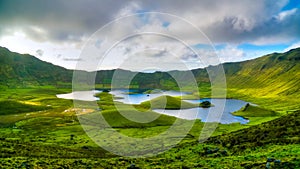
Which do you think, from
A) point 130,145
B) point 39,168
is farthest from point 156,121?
point 39,168

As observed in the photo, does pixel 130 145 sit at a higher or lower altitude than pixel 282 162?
lower

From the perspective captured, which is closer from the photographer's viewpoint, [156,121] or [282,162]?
[282,162]

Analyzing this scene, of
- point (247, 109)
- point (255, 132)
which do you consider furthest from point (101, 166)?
point (247, 109)

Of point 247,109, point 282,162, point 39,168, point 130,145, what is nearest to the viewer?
point 282,162

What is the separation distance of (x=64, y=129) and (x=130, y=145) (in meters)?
46.9

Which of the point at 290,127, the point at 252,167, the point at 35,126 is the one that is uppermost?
the point at 290,127

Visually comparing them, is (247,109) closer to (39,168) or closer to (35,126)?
(35,126)

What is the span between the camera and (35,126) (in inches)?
4779

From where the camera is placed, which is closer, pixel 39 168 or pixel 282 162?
pixel 282 162

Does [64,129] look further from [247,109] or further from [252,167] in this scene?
[247,109]

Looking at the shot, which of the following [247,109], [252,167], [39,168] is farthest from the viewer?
[247,109]

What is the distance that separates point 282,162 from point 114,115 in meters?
115

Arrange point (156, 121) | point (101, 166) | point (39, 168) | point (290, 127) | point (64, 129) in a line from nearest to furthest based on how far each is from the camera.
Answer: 1. point (39, 168)
2. point (101, 166)
3. point (290, 127)
4. point (64, 129)
5. point (156, 121)

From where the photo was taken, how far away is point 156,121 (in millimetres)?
134625
